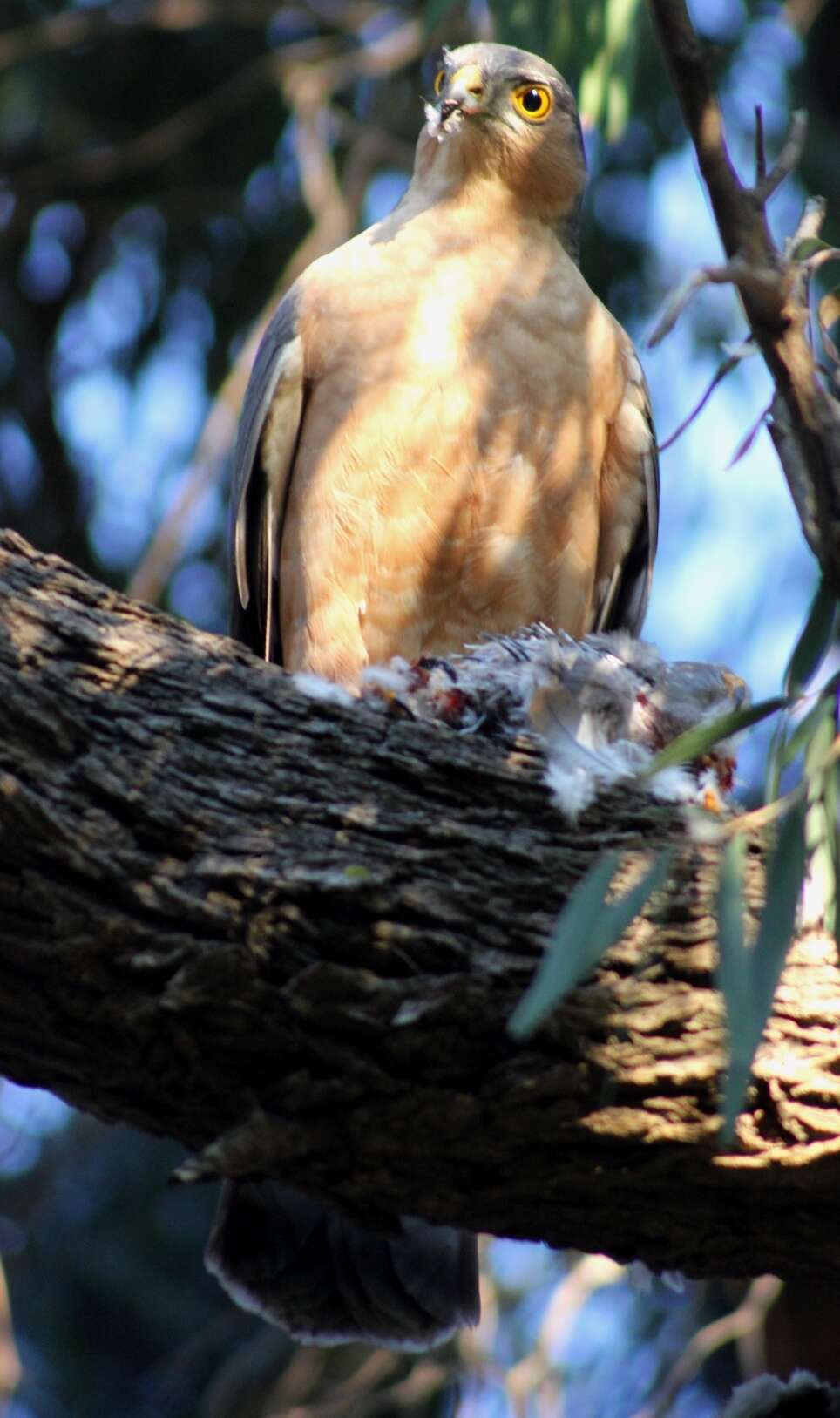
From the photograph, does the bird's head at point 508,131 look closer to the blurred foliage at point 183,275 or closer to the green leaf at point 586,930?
the blurred foliage at point 183,275

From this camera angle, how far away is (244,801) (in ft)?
10.4

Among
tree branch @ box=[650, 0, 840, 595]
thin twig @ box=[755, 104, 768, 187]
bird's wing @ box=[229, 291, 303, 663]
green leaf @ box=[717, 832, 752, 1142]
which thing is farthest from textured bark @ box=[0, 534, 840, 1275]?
bird's wing @ box=[229, 291, 303, 663]

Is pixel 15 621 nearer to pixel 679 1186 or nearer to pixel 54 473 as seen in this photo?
pixel 679 1186

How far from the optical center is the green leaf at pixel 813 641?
2.77 meters

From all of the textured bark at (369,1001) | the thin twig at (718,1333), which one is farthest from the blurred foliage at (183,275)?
the textured bark at (369,1001)

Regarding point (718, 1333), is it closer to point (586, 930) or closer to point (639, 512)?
point (639, 512)

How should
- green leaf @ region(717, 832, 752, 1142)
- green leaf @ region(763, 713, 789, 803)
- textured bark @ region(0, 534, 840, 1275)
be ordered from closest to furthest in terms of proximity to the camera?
green leaf @ region(717, 832, 752, 1142), green leaf @ region(763, 713, 789, 803), textured bark @ region(0, 534, 840, 1275)

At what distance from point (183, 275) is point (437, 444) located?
3.57 metres

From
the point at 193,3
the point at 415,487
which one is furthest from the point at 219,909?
→ the point at 193,3

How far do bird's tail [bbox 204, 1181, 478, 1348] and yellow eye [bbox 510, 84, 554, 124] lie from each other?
3.20 m

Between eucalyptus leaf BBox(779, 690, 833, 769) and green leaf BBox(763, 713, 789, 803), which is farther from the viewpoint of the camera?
green leaf BBox(763, 713, 789, 803)

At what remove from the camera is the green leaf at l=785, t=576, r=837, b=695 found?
2770mm

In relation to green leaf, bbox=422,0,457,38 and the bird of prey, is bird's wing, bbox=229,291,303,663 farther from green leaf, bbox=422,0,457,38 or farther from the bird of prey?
green leaf, bbox=422,0,457,38

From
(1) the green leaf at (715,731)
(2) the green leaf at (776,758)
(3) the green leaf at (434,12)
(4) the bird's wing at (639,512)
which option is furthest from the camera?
(4) the bird's wing at (639,512)
